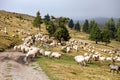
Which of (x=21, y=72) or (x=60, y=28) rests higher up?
(x=60, y=28)

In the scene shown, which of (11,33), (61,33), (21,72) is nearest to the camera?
(21,72)

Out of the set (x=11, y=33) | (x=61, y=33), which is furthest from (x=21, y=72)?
(x=11, y=33)

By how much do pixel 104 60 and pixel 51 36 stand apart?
142 feet

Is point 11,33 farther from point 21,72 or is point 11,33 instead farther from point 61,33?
point 21,72

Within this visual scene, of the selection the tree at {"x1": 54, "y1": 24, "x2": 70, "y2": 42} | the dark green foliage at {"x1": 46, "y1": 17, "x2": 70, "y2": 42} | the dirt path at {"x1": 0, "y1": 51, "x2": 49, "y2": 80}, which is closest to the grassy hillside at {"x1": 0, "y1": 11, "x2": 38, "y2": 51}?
the dark green foliage at {"x1": 46, "y1": 17, "x2": 70, "y2": 42}

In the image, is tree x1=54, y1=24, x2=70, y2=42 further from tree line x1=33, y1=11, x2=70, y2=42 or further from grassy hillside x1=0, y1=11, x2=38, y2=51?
grassy hillside x1=0, y1=11, x2=38, y2=51

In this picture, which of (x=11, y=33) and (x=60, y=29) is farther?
(x=11, y=33)

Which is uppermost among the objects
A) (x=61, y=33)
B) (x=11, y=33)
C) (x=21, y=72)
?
(x=61, y=33)

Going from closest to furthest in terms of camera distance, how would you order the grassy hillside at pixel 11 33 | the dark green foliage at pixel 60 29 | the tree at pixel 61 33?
the grassy hillside at pixel 11 33 < the tree at pixel 61 33 < the dark green foliage at pixel 60 29

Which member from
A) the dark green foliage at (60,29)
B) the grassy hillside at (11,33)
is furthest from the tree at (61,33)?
the grassy hillside at (11,33)

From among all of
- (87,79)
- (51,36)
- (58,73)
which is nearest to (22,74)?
(58,73)

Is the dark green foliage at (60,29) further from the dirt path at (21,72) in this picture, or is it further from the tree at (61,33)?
the dirt path at (21,72)

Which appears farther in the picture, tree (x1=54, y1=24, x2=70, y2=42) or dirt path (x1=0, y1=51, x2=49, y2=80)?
tree (x1=54, y1=24, x2=70, y2=42)

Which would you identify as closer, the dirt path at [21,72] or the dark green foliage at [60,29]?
the dirt path at [21,72]
